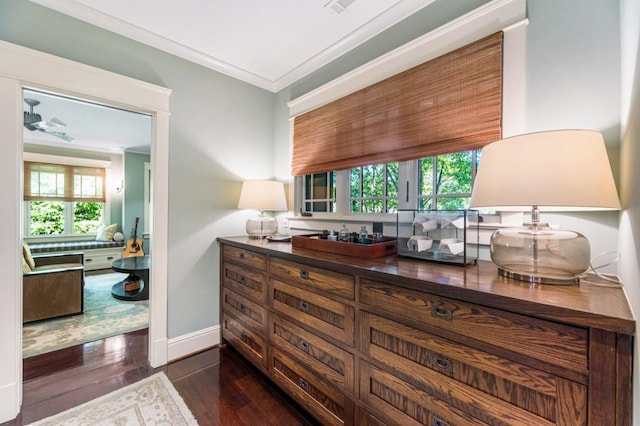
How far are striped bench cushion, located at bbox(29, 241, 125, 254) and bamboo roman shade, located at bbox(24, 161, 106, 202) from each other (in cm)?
90

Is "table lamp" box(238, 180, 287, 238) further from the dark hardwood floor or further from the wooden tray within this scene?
the dark hardwood floor

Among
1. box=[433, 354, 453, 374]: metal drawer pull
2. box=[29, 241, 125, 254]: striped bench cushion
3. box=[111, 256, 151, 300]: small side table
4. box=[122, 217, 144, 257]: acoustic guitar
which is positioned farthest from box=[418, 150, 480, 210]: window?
box=[29, 241, 125, 254]: striped bench cushion

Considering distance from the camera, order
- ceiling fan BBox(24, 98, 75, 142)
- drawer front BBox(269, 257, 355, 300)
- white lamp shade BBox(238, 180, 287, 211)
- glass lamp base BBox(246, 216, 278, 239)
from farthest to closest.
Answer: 1. ceiling fan BBox(24, 98, 75, 142)
2. glass lamp base BBox(246, 216, 278, 239)
3. white lamp shade BBox(238, 180, 287, 211)
4. drawer front BBox(269, 257, 355, 300)

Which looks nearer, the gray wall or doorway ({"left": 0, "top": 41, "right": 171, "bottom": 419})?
the gray wall

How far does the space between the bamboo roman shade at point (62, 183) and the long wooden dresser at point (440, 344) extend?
5919mm

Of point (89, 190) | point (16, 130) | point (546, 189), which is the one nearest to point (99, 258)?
point (89, 190)

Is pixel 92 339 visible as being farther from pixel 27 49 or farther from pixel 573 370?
pixel 573 370

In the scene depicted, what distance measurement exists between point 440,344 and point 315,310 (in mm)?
693

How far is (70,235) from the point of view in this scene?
548cm

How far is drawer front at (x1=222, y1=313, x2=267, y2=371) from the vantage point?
1.95 metres

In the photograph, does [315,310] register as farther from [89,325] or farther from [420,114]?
[89,325]

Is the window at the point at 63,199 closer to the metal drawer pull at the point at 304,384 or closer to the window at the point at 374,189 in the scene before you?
the window at the point at 374,189

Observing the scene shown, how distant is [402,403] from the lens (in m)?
1.14

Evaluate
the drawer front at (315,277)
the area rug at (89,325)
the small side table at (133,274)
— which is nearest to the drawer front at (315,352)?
the drawer front at (315,277)
